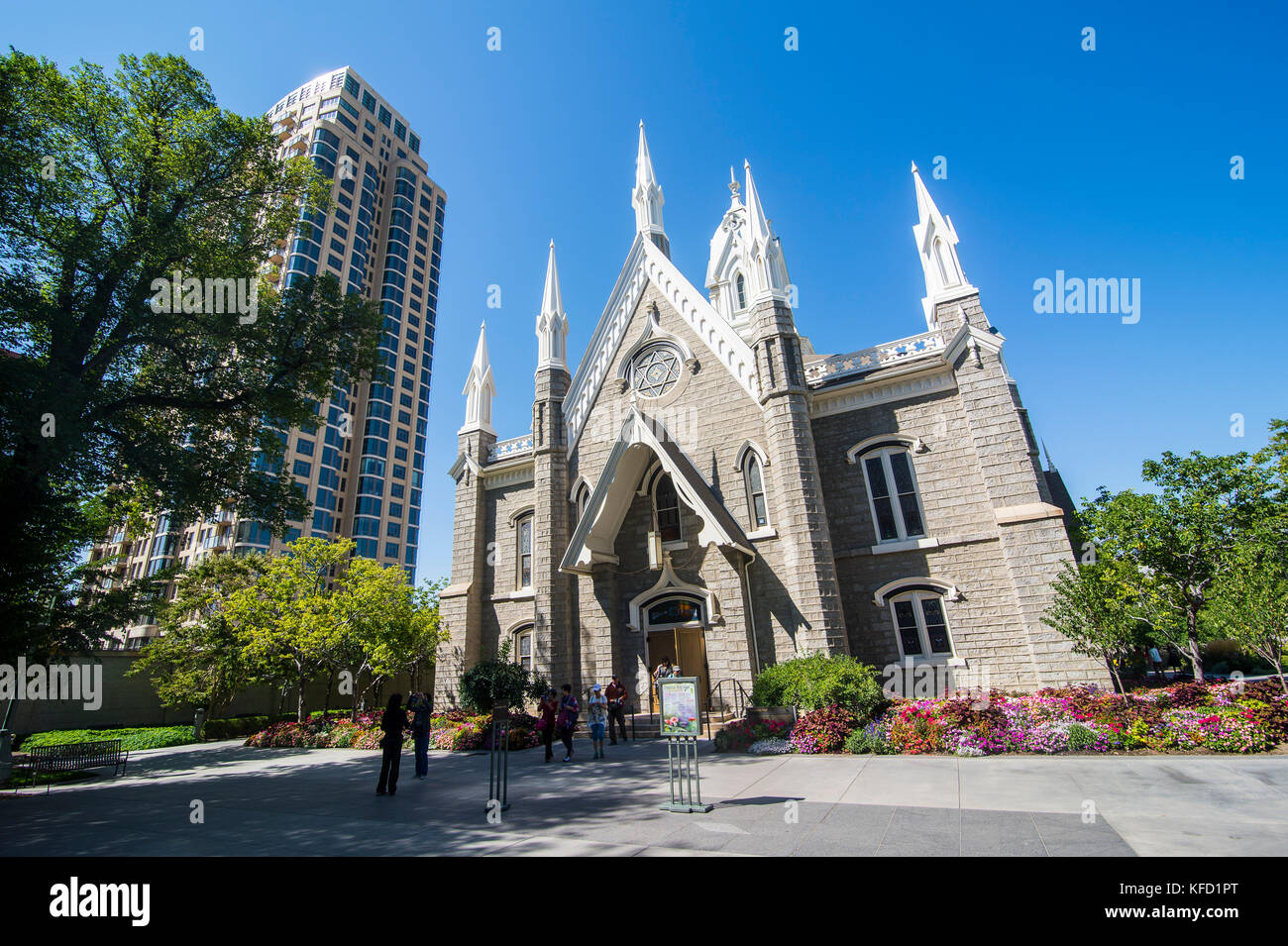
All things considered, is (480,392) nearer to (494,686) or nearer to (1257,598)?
(494,686)

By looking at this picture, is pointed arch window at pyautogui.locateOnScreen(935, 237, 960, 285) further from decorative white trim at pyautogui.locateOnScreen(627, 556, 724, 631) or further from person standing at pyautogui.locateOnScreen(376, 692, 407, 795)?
person standing at pyautogui.locateOnScreen(376, 692, 407, 795)

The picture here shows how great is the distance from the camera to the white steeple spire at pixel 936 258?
16.7 meters

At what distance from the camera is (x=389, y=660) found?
20375 millimetres

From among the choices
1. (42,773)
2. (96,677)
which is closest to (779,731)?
(42,773)

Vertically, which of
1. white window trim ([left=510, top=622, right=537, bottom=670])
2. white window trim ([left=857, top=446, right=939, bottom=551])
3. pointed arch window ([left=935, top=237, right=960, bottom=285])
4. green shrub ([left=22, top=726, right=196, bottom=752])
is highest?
pointed arch window ([left=935, top=237, right=960, bottom=285])

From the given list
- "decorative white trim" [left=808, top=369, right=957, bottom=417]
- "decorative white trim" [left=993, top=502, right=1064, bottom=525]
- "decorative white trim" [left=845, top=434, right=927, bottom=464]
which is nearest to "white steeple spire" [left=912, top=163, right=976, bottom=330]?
"decorative white trim" [left=808, top=369, right=957, bottom=417]

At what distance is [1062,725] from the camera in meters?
10.4

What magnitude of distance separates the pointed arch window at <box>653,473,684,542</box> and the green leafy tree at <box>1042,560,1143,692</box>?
978 centimetres

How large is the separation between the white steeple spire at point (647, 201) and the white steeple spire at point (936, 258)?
29.5 ft

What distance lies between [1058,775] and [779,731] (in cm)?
516

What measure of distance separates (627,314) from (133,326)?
542 inches

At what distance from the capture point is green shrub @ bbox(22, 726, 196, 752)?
22.5 meters
